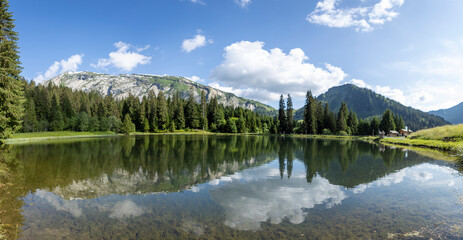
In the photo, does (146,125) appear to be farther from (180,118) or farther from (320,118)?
(320,118)

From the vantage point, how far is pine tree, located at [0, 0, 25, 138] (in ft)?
80.6

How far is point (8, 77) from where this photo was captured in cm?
2447

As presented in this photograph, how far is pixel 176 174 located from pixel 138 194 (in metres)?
5.26

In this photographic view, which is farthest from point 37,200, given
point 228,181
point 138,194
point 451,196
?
point 451,196

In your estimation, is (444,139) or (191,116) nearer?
(444,139)

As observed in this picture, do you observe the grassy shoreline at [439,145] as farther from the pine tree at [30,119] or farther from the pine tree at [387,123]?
the pine tree at [30,119]

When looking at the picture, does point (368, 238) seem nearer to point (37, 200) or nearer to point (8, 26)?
point (37, 200)

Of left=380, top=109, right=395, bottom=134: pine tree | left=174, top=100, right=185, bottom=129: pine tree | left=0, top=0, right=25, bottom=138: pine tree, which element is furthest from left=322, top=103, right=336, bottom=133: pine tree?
left=0, top=0, right=25, bottom=138: pine tree

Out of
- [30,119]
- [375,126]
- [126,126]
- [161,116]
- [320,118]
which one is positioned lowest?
[126,126]

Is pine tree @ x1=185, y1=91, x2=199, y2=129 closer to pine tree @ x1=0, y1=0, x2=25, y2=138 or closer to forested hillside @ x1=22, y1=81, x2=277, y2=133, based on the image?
forested hillside @ x1=22, y1=81, x2=277, y2=133

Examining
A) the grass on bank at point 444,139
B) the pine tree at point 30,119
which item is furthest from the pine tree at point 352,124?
the pine tree at point 30,119

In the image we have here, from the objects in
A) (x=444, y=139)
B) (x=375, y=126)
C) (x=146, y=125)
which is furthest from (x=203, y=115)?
(x=444, y=139)

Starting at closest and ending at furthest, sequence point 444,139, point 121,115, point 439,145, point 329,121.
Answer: point 439,145 < point 444,139 < point 329,121 < point 121,115

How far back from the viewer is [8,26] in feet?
102
